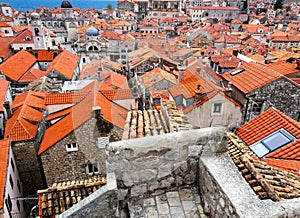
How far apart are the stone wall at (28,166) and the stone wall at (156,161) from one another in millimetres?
11384

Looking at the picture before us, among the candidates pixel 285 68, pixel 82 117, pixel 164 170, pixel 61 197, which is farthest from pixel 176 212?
pixel 285 68

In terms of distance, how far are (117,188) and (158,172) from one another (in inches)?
23.3

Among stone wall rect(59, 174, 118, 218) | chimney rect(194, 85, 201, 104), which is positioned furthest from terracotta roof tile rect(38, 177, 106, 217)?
chimney rect(194, 85, 201, 104)

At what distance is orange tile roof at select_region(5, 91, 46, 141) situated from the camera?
13.1 metres

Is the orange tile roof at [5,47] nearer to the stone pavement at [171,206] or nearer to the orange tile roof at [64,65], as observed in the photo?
the orange tile roof at [64,65]

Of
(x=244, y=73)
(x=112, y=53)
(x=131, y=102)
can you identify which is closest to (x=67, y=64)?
(x=112, y=53)

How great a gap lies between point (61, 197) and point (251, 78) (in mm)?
9569

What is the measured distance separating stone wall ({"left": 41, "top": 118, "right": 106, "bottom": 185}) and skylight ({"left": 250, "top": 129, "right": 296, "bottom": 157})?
22.0 feet

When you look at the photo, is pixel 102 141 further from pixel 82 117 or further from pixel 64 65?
pixel 64 65

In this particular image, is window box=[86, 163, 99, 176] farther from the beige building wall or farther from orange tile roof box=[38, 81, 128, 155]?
the beige building wall

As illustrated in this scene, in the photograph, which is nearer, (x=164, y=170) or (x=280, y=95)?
(x=164, y=170)

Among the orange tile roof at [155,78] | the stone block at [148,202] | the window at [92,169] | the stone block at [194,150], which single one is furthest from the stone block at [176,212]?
the orange tile roof at [155,78]

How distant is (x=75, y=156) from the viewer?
12.0 meters

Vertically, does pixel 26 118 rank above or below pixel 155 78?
below
